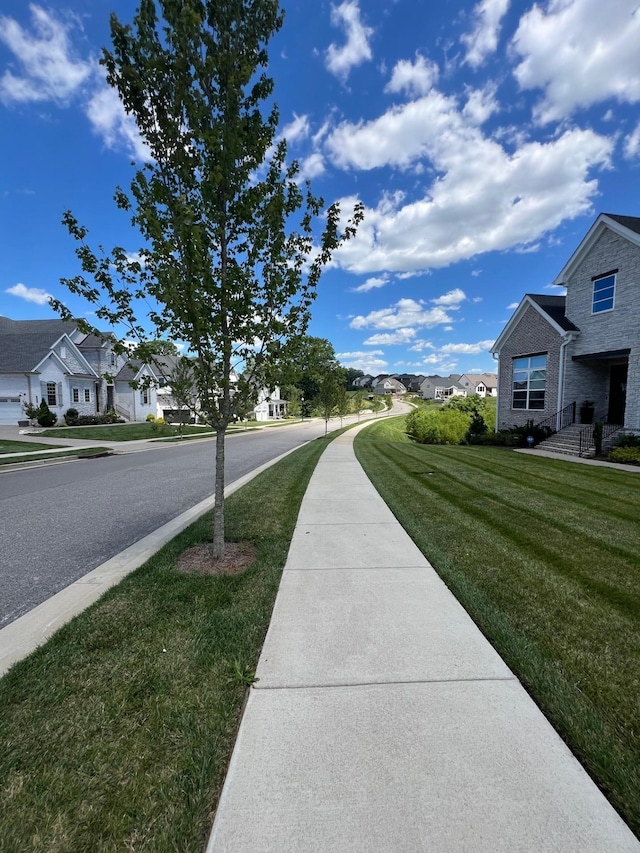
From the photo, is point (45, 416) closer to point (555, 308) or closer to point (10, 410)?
point (10, 410)

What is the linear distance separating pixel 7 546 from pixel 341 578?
4588 millimetres

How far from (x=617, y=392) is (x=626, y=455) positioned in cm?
514

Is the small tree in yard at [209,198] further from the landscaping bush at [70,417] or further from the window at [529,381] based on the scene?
the landscaping bush at [70,417]

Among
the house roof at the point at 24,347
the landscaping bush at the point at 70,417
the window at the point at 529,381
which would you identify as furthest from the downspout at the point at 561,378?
the landscaping bush at the point at 70,417

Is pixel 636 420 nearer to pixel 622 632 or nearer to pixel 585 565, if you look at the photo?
pixel 585 565

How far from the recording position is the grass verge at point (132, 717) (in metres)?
1.63

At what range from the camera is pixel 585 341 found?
49.0 feet

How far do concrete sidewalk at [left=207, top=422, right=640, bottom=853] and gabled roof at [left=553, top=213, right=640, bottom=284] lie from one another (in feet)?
49.7

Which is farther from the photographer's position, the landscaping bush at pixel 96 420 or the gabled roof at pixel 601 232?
the landscaping bush at pixel 96 420

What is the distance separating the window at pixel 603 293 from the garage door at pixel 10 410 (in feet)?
107

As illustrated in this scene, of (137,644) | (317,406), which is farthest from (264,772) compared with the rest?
(317,406)

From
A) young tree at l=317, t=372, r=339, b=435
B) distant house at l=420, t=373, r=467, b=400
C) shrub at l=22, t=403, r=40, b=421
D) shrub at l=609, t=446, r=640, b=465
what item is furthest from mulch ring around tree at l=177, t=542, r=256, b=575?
distant house at l=420, t=373, r=467, b=400

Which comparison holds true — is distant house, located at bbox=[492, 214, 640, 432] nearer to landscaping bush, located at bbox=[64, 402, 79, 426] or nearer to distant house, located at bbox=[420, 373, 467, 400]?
landscaping bush, located at bbox=[64, 402, 79, 426]

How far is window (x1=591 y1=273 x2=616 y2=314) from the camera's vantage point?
13905mm
